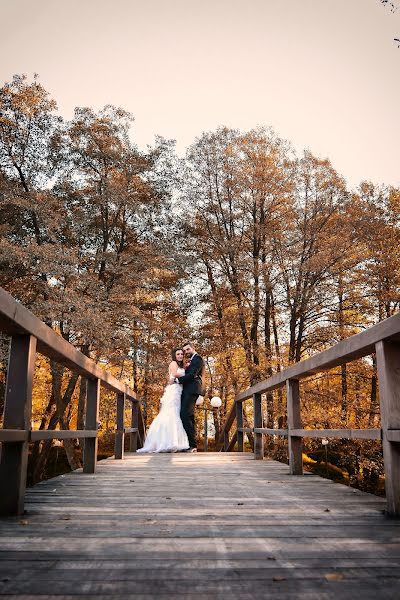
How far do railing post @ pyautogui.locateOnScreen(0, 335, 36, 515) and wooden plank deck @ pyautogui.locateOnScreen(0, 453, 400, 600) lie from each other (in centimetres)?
18

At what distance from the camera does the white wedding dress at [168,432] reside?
851cm

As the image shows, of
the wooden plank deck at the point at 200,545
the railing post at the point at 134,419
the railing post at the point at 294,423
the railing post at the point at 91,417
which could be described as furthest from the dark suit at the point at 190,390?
the wooden plank deck at the point at 200,545

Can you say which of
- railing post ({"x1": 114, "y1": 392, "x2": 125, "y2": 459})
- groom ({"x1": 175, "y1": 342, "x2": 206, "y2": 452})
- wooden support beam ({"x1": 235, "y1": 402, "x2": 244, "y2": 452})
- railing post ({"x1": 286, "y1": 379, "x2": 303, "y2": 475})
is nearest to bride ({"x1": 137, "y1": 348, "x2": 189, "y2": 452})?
groom ({"x1": 175, "y1": 342, "x2": 206, "y2": 452})

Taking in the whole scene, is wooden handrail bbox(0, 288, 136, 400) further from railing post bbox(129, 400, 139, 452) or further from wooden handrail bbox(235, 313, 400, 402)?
railing post bbox(129, 400, 139, 452)

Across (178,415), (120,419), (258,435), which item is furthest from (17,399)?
(178,415)

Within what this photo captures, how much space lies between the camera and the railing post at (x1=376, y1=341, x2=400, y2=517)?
7.73ft

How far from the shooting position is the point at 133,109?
49.5 feet

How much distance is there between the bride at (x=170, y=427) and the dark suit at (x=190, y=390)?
4.7 inches

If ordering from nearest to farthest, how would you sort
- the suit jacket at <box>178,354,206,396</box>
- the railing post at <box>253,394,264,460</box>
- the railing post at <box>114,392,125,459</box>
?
the railing post at <box>114,392,125,459</box>
the railing post at <box>253,394,264,460</box>
the suit jacket at <box>178,354,206,396</box>

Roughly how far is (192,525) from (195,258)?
1386 centimetres

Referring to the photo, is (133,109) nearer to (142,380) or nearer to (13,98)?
(13,98)

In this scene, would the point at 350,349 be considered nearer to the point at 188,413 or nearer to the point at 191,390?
the point at 191,390

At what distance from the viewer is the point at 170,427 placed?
28.1 feet
